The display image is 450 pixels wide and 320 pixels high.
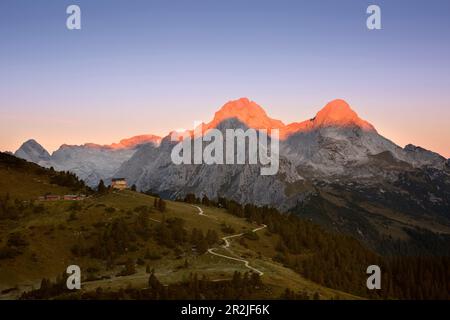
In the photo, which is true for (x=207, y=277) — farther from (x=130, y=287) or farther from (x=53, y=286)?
(x=53, y=286)

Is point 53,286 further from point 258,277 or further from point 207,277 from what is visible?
point 258,277

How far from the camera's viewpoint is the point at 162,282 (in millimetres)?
163000

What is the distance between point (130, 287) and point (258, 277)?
112ft

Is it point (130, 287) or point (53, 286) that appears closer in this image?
point (130, 287)
